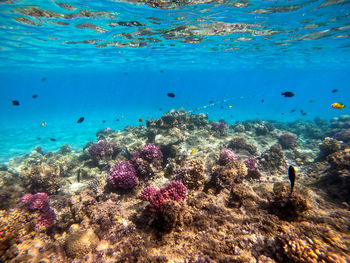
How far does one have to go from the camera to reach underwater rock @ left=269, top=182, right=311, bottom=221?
11.7 feet

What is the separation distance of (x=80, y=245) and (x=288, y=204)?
4.39m

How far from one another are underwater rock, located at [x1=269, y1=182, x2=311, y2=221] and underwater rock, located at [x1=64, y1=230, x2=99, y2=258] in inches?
154

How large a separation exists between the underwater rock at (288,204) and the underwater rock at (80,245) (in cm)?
392

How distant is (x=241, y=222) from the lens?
138 inches

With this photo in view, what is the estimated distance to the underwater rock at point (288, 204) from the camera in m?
3.58

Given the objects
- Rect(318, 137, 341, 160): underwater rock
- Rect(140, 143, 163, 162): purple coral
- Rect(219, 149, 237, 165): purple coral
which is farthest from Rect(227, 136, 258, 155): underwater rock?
Rect(140, 143, 163, 162): purple coral

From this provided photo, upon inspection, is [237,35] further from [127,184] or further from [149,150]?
[127,184]

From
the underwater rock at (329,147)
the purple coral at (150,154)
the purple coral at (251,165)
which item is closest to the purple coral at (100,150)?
the purple coral at (150,154)

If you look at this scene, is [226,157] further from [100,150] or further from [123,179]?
[100,150]

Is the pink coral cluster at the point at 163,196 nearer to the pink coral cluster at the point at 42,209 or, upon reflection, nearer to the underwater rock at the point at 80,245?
the underwater rock at the point at 80,245

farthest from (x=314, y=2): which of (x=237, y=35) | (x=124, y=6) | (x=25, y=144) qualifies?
(x=25, y=144)

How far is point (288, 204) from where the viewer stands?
11.9ft

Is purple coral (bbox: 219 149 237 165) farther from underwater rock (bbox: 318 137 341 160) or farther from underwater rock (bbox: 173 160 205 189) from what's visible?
underwater rock (bbox: 318 137 341 160)

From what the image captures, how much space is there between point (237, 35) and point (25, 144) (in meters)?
29.8
